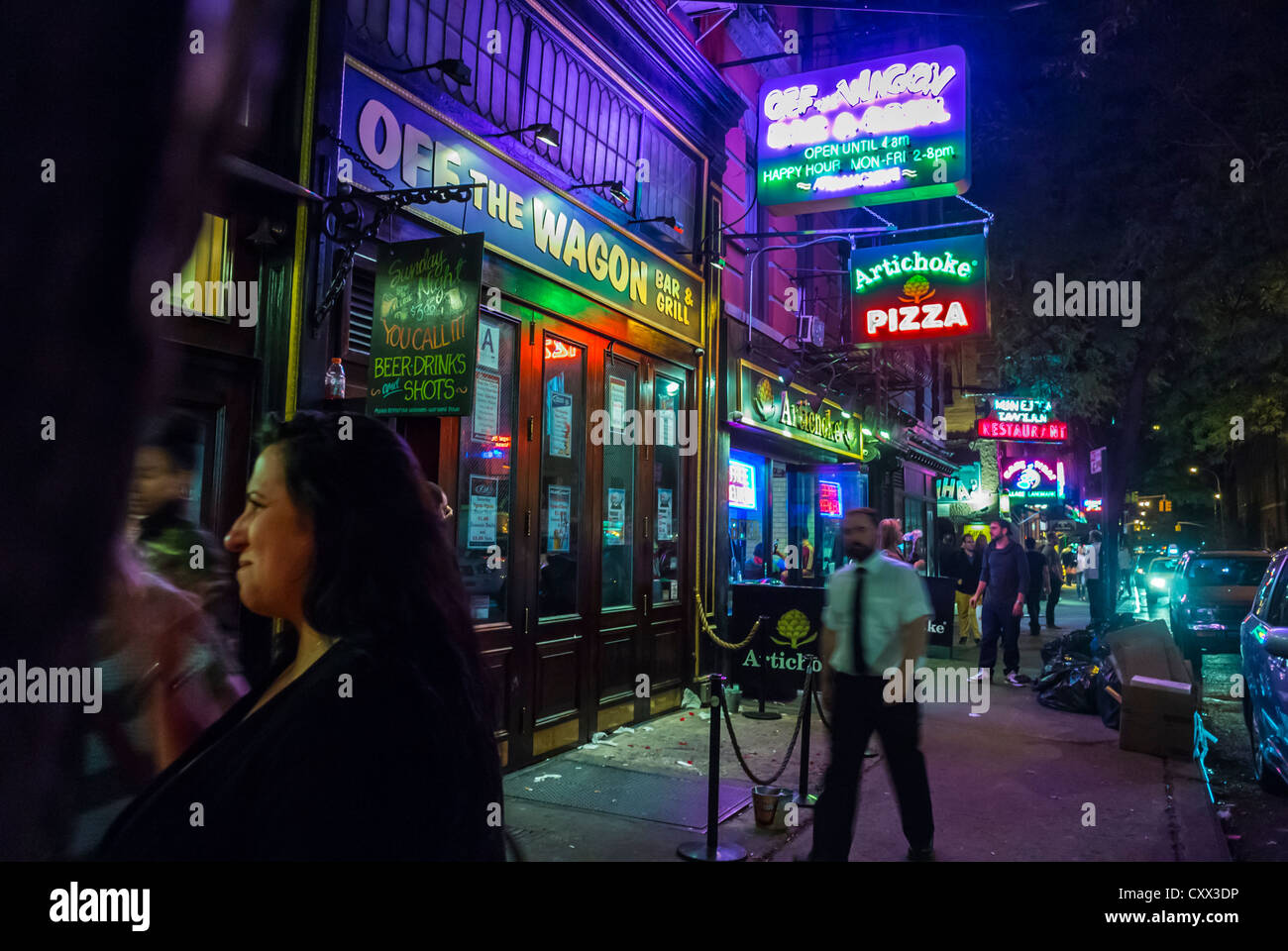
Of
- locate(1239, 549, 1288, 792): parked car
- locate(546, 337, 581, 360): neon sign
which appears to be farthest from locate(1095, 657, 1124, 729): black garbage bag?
locate(546, 337, 581, 360): neon sign

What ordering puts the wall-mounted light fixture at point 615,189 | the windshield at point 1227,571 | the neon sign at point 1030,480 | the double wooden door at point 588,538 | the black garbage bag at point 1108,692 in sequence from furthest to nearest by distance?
the neon sign at point 1030,480, the windshield at point 1227,571, the black garbage bag at point 1108,692, the wall-mounted light fixture at point 615,189, the double wooden door at point 588,538

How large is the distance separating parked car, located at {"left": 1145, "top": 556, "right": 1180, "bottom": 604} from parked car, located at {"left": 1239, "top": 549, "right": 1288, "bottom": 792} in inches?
759

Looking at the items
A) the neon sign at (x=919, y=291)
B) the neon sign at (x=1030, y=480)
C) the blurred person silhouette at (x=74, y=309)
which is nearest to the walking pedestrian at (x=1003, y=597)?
the neon sign at (x=919, y=291)

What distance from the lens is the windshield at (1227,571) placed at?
14141 millimetres

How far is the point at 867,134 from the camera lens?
972 cm

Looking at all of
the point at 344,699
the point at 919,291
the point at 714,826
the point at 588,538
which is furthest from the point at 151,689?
the point at 919,291

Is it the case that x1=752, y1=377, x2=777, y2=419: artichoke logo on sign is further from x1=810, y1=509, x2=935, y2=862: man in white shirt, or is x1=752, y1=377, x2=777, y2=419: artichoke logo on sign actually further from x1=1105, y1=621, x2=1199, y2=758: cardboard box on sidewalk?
x1=810, y1=509, x2=935, y2=862: man in white shirt

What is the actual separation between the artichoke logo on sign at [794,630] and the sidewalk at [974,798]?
817mm

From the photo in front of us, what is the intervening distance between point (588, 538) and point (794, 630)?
8.59 feet

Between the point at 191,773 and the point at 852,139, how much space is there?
985 cm

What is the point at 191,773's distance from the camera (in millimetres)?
1465

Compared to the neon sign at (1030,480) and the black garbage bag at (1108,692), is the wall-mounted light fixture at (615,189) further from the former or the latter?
the neon sign at (1030,480)
